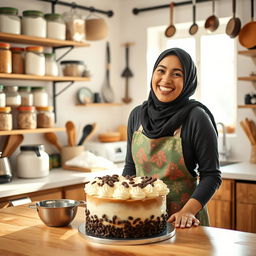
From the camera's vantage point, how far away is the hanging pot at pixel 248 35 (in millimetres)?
3998

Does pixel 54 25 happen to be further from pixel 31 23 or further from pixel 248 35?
pixel 248 35

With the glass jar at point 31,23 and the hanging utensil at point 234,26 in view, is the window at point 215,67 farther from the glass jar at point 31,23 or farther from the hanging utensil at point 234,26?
the glass jar at point 31,23

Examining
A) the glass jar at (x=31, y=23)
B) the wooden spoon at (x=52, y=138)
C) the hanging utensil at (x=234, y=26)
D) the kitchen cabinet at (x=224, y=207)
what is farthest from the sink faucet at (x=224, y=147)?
the glass jar at (x=31, y=23)

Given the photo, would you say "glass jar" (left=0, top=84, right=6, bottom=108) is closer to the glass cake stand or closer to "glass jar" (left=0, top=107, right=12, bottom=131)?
"glass jar" (left=0, top=107, right=12, bottom=131)

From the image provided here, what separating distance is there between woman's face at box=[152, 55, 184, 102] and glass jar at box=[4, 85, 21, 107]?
1556mm

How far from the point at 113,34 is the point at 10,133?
183 cm

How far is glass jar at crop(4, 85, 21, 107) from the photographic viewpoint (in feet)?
11.9

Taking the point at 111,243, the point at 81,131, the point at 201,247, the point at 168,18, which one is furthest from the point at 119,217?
the point at 168,18

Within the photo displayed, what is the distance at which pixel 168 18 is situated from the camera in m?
4.67

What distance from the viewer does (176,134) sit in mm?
2434

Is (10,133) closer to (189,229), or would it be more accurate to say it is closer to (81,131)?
(81,131)

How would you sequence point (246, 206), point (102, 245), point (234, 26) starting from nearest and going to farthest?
point (102, 245) → point (246, 206) → point (234, 26)

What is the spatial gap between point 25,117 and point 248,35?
187 cm

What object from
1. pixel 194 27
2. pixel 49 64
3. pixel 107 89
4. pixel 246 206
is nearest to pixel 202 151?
pixel 246 206
